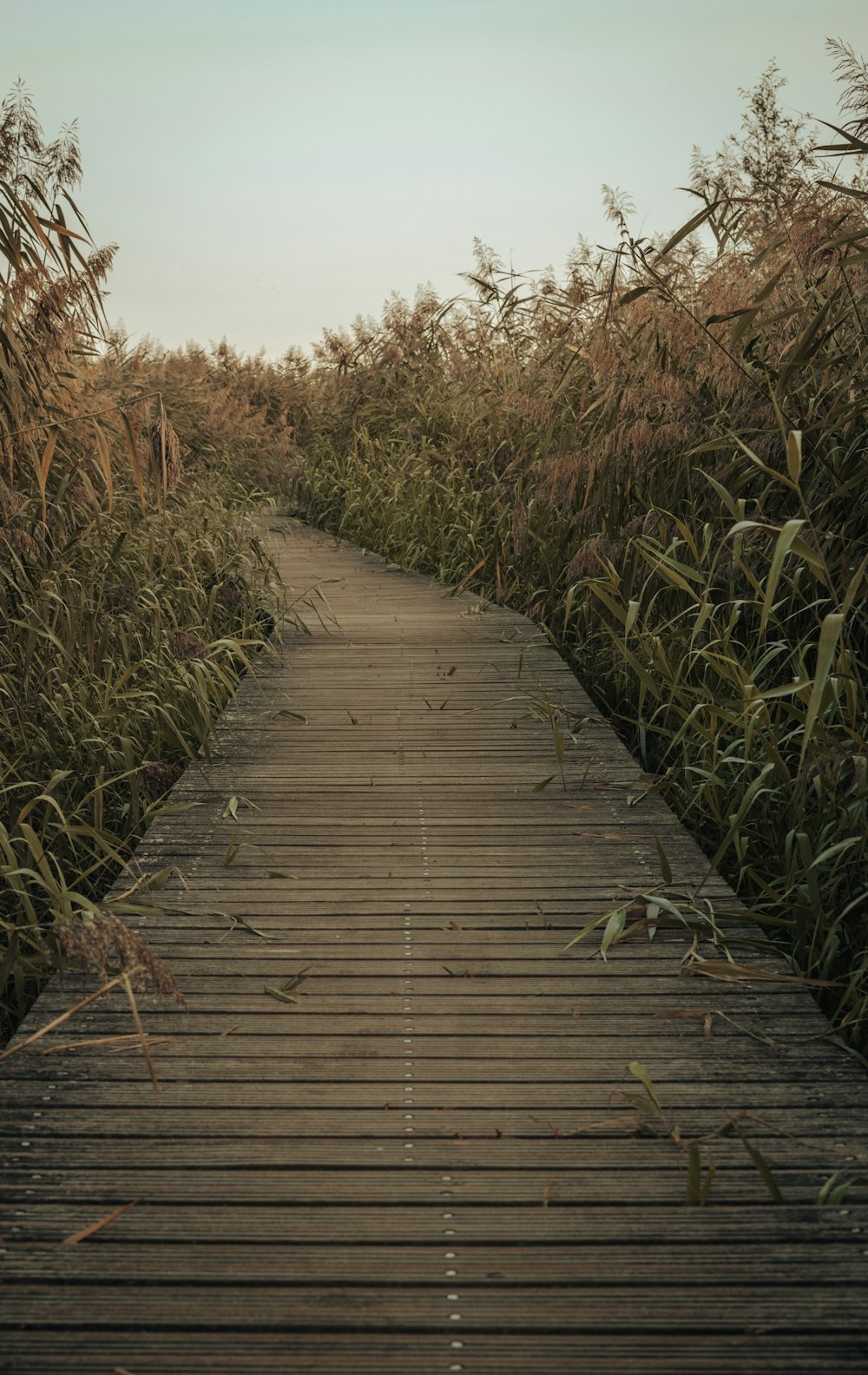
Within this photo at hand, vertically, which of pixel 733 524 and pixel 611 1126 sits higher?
pixel 733 524

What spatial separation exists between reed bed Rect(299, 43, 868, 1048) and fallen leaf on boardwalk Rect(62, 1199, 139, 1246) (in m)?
1.25

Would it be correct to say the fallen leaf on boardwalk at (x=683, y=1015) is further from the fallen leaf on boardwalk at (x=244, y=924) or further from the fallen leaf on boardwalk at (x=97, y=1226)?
the fallen leaf on boardwalk at (x=97, y=1226)

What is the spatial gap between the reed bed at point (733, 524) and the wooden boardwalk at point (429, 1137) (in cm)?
23

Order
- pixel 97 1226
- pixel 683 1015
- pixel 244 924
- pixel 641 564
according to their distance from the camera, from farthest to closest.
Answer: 1. pixel 641 564
2. pixel 244 924
3. pixel 683 1015
4. pixel 97 1226

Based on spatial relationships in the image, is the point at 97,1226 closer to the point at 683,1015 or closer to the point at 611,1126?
the point at 611,1126

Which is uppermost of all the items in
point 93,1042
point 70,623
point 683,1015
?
point 70,623

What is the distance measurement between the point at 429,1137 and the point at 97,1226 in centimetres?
49

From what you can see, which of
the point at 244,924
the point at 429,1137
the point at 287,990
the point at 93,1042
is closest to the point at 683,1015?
the point at 429,1137

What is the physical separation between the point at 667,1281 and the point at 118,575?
395 cm

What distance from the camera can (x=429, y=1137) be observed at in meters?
1.83

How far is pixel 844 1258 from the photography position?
1568mm

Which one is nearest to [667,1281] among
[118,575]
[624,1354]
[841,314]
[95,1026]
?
[624,1354]

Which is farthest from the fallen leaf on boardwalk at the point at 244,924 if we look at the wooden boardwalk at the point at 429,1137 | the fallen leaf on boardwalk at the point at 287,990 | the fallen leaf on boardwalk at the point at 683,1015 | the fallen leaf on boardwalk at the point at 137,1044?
the fallen leaf on boardwalk at the point at 683,1015

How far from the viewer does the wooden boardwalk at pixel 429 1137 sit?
147 centimetres
